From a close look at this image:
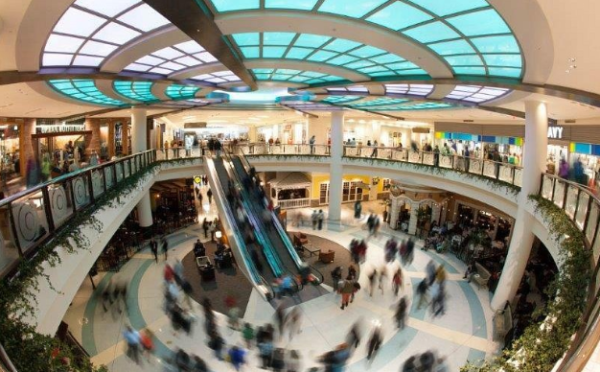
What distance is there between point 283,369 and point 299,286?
12.7ft

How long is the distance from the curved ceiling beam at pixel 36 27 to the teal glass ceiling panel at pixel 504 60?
26.3ft

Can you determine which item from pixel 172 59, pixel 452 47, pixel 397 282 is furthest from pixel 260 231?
pixel 452 47

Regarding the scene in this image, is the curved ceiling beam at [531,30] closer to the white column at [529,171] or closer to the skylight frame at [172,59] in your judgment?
the white column at [529,171]

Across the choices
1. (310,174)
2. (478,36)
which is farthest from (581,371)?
(310,174)

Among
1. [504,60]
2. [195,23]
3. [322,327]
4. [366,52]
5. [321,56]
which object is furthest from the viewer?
[322,327]

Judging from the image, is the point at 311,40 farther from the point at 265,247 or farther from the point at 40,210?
the point at 265,247

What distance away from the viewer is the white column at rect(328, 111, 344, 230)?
2228 cm

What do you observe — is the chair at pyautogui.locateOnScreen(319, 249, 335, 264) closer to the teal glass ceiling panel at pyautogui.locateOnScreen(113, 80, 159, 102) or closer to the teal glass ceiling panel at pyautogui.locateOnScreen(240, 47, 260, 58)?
the teal glass ceiling panel at pyautogui.locateOnScreen(240, 47, 260, 58)

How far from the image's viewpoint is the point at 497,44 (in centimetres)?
640

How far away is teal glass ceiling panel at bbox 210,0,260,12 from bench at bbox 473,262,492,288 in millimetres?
13402

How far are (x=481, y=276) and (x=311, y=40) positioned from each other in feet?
39.4

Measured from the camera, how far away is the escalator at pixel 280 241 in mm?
12966

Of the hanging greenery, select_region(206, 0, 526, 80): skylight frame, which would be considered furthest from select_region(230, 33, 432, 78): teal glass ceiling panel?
the hanging greenery

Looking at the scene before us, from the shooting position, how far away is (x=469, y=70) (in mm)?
8766
